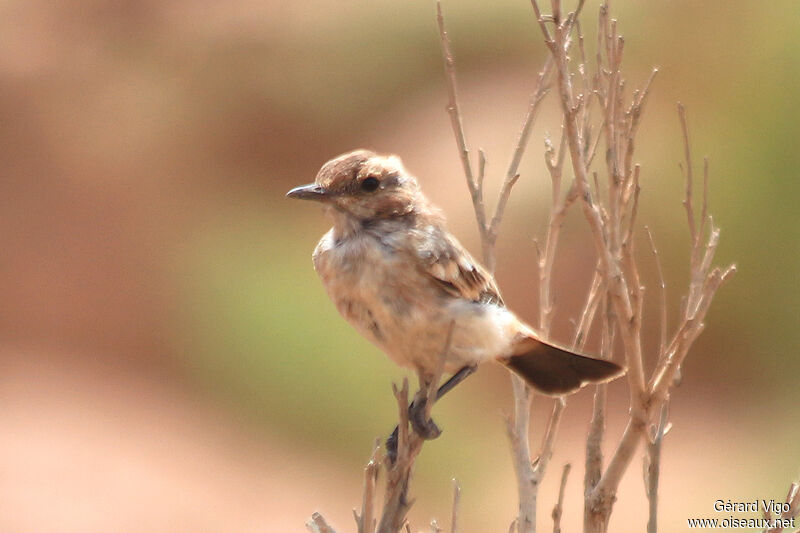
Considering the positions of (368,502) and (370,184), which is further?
(370,184)

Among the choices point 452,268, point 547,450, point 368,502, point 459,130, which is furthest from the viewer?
point 452,268

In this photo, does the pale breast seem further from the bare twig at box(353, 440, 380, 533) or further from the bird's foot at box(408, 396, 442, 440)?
the bare twig at box(353, 440, 380, 533)

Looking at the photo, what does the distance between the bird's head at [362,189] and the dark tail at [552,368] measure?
73 centimetres

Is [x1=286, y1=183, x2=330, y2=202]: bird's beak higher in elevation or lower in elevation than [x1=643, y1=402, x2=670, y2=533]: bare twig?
higher

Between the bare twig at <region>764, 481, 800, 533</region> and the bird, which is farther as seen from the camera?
the bird

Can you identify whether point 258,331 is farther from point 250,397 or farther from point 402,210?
point 402,210

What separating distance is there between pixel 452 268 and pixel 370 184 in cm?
43

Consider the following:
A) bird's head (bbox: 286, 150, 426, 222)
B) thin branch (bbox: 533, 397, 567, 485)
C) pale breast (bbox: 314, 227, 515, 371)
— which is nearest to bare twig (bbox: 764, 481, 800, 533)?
thin branch (bbox: 533, 397, 567, 485)

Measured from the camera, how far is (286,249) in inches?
452

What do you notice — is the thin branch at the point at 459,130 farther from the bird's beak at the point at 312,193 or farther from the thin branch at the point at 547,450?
the thin branch at the point at 547,450

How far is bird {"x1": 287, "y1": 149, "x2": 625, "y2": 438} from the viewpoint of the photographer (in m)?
3.73

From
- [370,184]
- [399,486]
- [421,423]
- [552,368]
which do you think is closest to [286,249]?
[552,368]

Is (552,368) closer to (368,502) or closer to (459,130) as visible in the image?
(459,130)

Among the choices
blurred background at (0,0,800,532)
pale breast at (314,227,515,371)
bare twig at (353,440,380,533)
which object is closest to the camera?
bare twig at (353,440,380,533)
